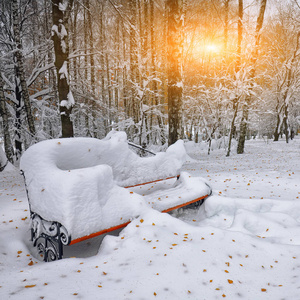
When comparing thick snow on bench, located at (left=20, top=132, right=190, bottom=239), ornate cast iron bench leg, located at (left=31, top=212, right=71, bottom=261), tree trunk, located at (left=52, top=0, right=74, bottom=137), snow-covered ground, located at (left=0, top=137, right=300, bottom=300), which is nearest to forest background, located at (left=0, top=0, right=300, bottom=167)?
tree trunk, located at (left=52, top=0, right=74, bottom=137)

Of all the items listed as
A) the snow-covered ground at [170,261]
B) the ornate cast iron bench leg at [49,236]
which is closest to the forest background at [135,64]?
the ornate cast iron bench leg at [49,236]

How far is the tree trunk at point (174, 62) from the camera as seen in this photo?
6473 mm

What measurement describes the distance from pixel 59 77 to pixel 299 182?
7.06m

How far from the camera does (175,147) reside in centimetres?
512

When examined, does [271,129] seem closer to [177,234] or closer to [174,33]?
[174,33]

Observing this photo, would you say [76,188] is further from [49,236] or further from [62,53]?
[62,53]

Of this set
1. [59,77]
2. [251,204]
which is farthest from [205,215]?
[59,77]

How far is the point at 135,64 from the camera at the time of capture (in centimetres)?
902

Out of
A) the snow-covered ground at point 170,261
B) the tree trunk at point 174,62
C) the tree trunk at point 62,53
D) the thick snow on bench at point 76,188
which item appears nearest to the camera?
the snow-covered ground at point 170,261

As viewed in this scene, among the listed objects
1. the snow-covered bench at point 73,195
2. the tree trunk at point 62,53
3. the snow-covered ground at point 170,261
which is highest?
the tree trunk at point 62,53

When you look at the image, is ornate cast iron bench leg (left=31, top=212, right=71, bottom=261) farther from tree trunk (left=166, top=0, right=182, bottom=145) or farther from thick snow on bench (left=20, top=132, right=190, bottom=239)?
tree trunk (left=166, top=0, right=182, bottom=145)

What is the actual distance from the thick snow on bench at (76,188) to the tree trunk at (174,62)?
3.60 m

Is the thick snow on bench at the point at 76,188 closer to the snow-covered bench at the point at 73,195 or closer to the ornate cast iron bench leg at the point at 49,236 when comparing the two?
the snow-covered bench at the point at 73,195

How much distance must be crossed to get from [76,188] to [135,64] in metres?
7.77
